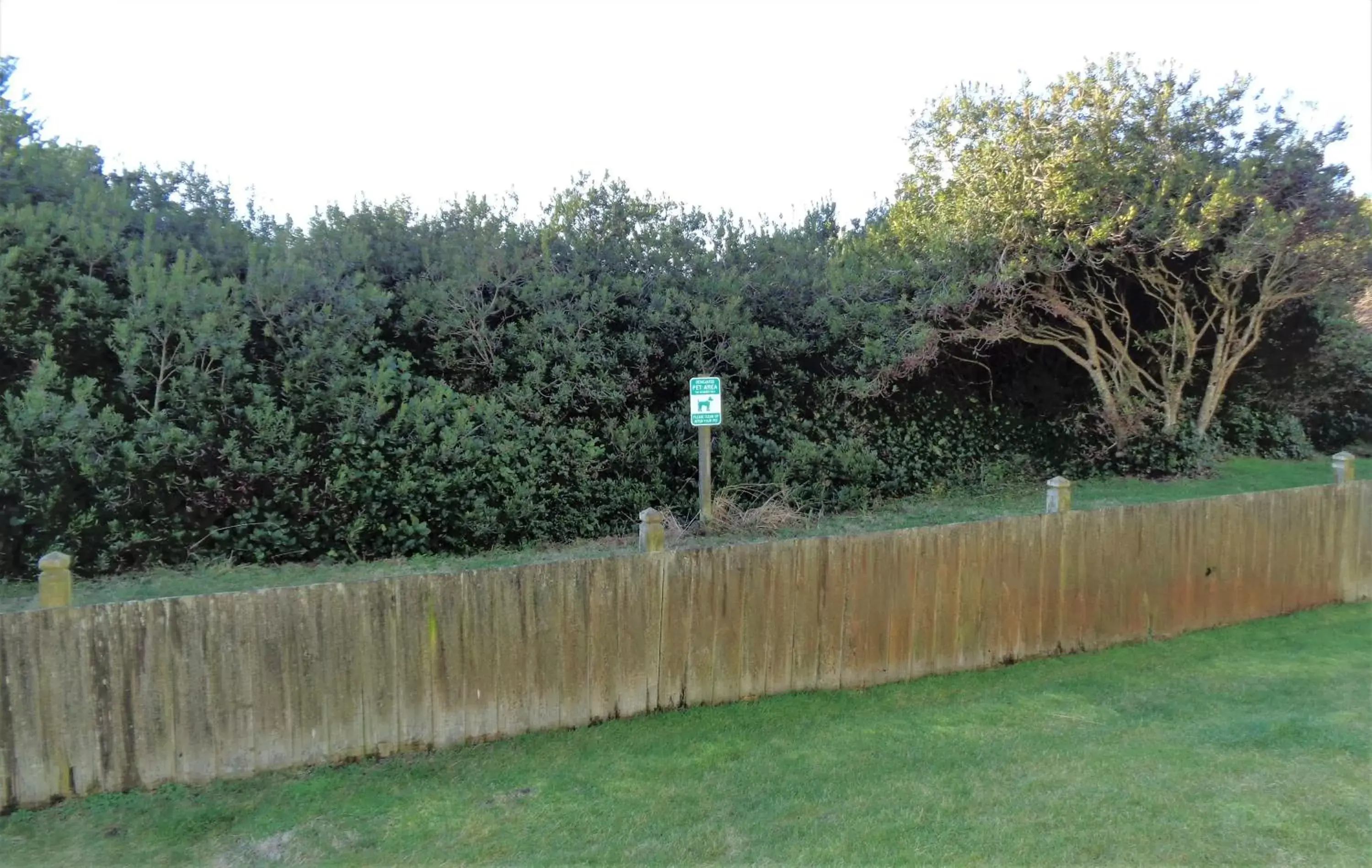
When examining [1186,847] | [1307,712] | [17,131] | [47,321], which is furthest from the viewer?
[17,131]

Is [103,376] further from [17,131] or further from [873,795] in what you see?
[873,795]

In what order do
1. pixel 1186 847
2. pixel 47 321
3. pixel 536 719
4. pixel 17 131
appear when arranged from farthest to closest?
1. pixel 17 131
2. pixel 47 321
3. pixel 536 719
4. pixel 1186 847

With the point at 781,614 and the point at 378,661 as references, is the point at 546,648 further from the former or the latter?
the point at 781,614

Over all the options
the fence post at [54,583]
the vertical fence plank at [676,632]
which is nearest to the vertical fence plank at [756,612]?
the vertical fence plank at [676,632]

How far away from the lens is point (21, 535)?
6.68m

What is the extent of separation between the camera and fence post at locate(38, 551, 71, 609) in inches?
166

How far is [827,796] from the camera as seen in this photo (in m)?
4.41

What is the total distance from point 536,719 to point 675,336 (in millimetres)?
5689

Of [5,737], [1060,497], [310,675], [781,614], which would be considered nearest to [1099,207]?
[1060,497]

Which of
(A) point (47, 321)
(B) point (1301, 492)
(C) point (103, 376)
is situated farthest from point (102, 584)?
(B) point (1301, 492)

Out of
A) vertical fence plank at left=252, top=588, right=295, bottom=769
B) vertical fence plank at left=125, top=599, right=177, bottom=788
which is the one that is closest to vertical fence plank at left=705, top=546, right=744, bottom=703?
vertical fence plank at left=252, top=588, right=295, bottom=769

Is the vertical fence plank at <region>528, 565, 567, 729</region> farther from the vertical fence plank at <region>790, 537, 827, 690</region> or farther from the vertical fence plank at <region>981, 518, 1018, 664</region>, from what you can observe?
the vertical fence plank at <region>981, 518, 1018, 664</region>

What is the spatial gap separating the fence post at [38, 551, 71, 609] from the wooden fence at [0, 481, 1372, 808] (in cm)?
9

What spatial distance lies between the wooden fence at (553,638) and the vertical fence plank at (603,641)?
0.04ft
